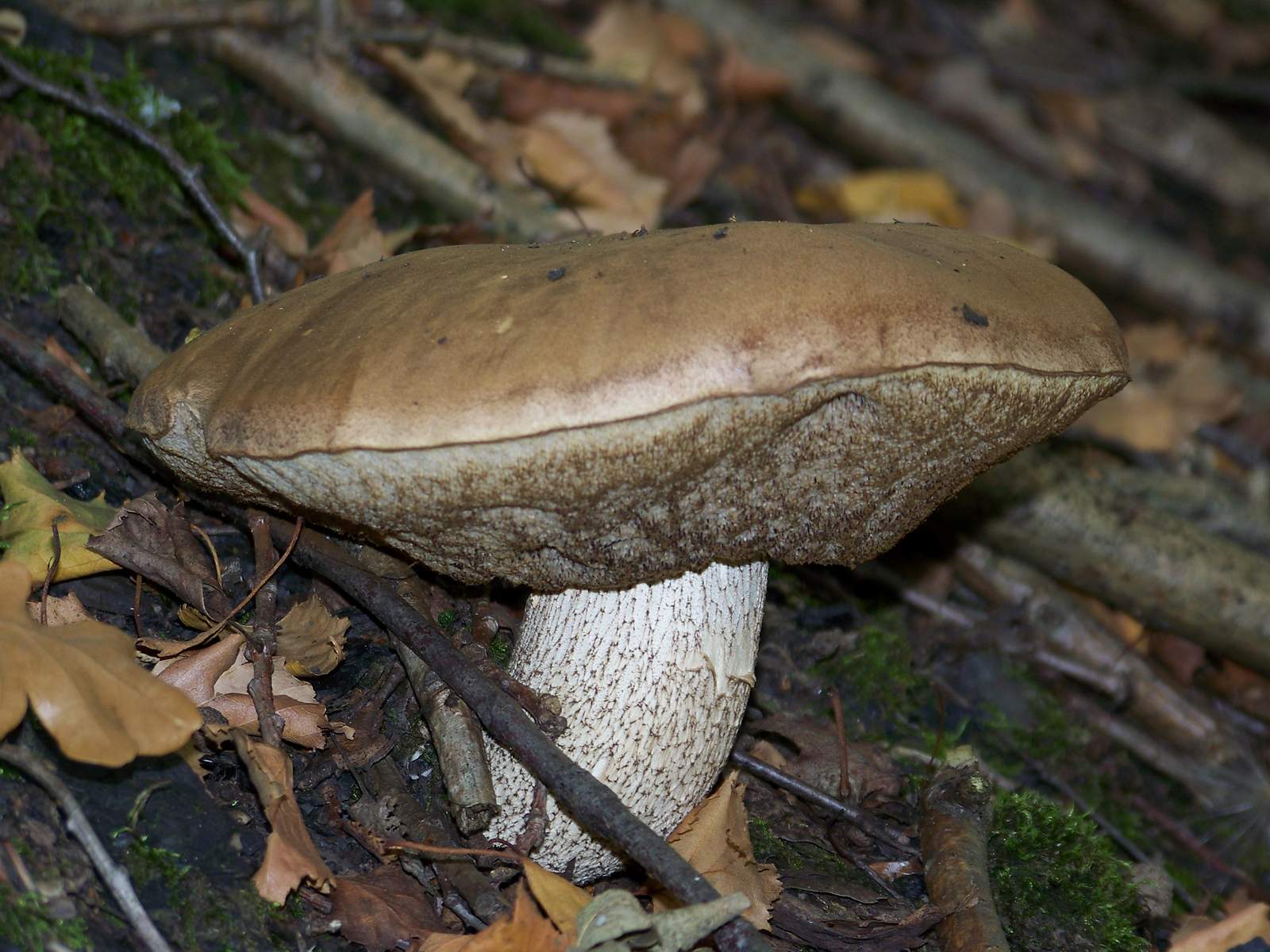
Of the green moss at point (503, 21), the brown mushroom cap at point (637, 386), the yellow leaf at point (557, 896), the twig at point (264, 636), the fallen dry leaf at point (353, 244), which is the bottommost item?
the yellow leaf at point (557, 896)

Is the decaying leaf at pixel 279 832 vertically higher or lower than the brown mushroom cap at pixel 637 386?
lower

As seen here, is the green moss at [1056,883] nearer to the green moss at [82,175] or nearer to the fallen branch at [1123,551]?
the fallen branch at [1123,551]

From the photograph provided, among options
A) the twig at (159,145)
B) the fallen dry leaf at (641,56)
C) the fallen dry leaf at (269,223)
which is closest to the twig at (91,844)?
the twig at (159,145)

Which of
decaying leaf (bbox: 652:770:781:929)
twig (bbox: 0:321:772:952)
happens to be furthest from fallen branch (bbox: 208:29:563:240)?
decaying leaf (bbox: 652:770:781:929)

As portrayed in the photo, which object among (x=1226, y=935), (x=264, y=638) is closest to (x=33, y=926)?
(x=264, y=638)

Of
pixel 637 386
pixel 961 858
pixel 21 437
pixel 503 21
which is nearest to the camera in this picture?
pixel 637 386

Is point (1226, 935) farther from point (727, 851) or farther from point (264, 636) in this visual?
point (264, 636)

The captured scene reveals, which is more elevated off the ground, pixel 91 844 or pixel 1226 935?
pixel 91 844
